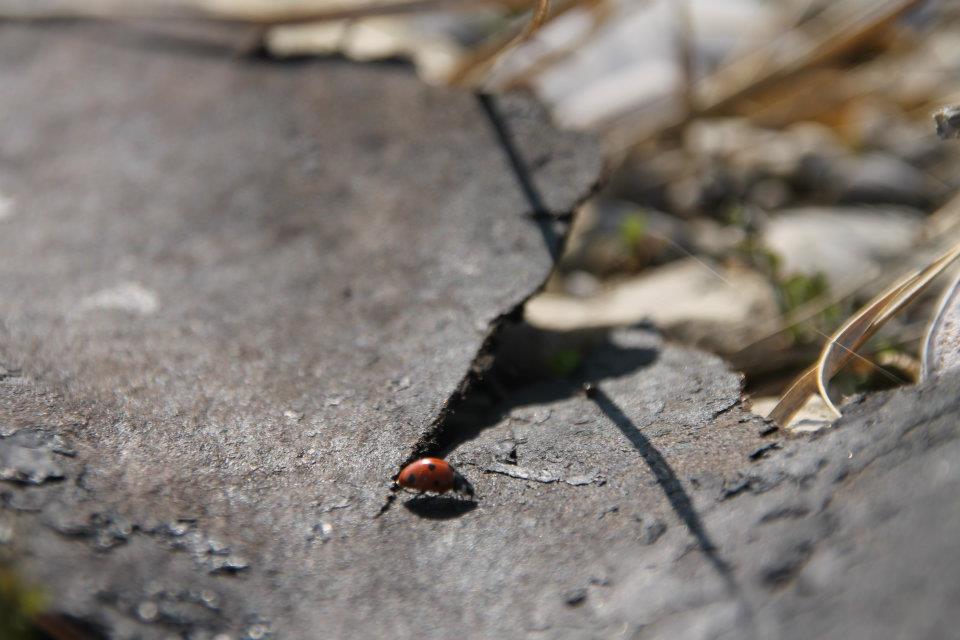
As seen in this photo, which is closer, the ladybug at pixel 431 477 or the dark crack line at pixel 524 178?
the ladybug at pixel 431 477

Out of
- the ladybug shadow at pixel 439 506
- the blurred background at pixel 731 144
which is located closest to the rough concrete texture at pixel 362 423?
the ladybug shadow at pixel 439 506

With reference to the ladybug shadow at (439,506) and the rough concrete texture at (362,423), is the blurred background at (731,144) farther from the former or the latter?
the ladybug shadow at (439,506)

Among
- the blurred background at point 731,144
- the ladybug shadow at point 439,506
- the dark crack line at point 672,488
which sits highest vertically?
the blurred background at point 731,144

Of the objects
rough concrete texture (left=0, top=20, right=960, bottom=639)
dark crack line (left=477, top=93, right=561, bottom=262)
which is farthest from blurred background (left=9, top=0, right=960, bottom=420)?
rough concrete texture (left=0, top=20, right=960, bottom=639)

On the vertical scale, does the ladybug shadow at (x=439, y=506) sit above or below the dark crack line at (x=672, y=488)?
below

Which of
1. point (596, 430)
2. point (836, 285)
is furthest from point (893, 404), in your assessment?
point (836, 285)

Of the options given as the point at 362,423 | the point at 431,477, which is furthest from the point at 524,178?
the point at 431,477
